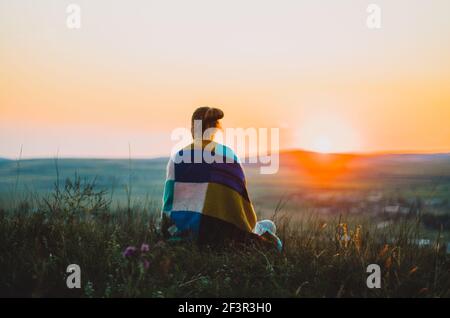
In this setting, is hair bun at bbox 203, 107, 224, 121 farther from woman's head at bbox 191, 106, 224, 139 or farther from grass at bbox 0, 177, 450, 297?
grass at bbox 0, 177, 450, 297

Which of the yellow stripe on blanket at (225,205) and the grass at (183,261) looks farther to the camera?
the yellow stripe on blanket at (225,205)

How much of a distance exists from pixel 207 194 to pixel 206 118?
629mm

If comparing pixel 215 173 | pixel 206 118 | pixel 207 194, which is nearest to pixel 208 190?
pixel 207 194

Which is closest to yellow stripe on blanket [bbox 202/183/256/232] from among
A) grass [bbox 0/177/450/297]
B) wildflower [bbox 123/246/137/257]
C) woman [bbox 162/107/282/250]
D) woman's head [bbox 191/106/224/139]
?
woman [bbox 162/107/282/250]

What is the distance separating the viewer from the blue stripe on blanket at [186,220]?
4688 millimetres

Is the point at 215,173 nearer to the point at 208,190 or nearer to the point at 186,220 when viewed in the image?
the point at 208,190

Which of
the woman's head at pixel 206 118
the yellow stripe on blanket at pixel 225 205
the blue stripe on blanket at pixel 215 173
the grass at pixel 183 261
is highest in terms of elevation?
the woman's head at pixel 206 118

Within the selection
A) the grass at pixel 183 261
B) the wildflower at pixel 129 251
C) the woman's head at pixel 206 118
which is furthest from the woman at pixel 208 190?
the wildflower at pixel 129 251

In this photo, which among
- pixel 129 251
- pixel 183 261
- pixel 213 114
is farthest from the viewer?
pixel 213 114

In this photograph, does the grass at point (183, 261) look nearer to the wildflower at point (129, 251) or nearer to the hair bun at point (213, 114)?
the wildflower at point (129, 251)

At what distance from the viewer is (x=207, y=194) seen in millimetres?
4734
